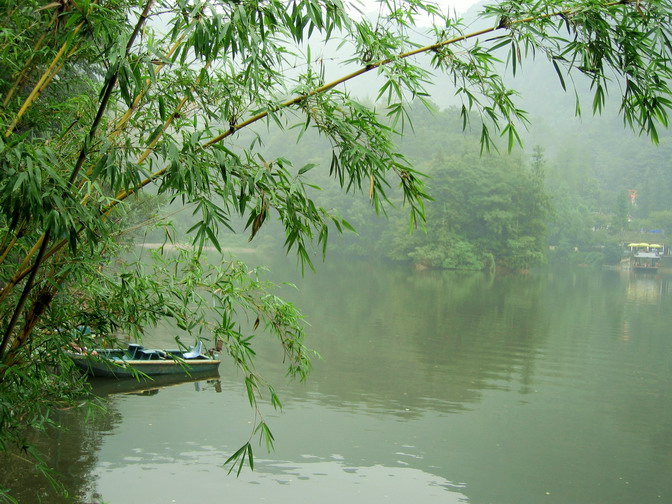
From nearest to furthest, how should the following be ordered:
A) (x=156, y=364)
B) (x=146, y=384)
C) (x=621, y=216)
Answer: (x=156, y=364) < (x=146, y=384) < (x=621, y=216)

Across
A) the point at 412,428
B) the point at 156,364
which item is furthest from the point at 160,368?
the point at 412,428

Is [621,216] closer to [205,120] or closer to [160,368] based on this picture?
[160,368]

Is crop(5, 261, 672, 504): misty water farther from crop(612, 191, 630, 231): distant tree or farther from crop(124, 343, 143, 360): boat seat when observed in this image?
crop(612, 191, 630, 231): distant tree

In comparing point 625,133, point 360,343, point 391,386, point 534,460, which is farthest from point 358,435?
point 625,133

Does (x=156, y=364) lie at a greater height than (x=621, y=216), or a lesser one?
lesser

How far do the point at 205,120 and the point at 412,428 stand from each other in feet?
27.7

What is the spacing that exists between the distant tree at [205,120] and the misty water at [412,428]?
391 centimetres

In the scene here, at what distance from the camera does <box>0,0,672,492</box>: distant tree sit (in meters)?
2.80

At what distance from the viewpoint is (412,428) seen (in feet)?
36.9

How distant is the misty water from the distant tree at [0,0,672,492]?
3.91 m

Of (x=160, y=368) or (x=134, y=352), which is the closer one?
(x=134, y=352)

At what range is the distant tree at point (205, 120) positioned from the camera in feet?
9.19

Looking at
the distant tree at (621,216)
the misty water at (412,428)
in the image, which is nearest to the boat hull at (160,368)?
the misty water at (412,428)

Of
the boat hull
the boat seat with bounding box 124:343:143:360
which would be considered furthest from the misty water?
the boat seat with bounding box 124:343:143:360
